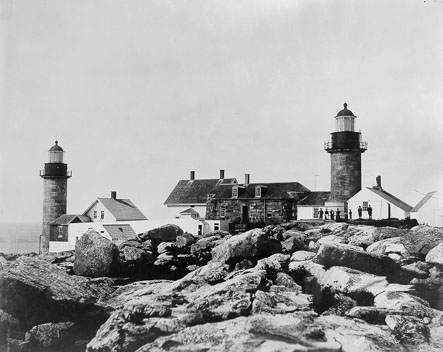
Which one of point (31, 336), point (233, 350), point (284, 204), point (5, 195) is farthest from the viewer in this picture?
point (284, 204)

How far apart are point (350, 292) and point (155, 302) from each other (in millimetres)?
4053

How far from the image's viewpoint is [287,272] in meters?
12.8

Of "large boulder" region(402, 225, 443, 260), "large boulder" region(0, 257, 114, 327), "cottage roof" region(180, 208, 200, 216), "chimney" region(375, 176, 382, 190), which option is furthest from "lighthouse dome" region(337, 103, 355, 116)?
"large boulder" region(0, 257, 114, 327)

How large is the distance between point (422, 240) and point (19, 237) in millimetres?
14070

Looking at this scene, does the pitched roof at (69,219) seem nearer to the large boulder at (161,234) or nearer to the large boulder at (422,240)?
the large boulder at (161,234)

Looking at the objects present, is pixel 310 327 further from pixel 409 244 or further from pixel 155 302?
pixel 409 244

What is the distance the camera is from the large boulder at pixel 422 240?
13.1 metres

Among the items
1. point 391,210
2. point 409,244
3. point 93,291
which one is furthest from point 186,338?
point 391,210

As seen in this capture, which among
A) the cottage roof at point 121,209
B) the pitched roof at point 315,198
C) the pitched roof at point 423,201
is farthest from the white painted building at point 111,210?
the pitched roof at point 423,201

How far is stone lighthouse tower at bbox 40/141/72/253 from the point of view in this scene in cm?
1922

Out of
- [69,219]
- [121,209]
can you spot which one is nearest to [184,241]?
[121,209]

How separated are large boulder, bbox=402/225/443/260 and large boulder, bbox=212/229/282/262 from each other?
320 centimetres

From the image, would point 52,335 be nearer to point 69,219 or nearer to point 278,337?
point 278,337

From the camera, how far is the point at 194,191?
25203 millimetres
